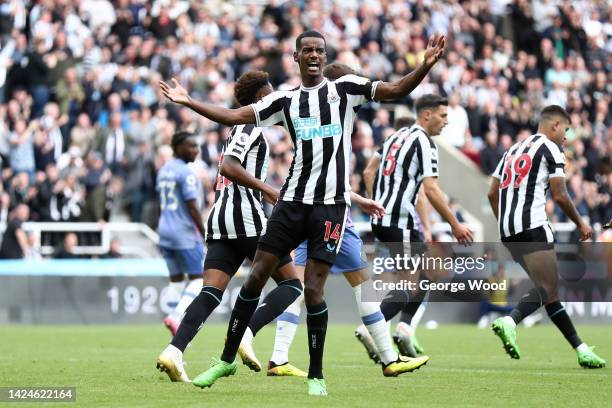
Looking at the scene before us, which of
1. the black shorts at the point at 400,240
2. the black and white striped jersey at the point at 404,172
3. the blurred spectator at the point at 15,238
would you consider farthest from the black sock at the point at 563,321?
the blurred spectator at the point at 15,238

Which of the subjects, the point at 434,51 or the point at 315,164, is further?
the point at 315,164

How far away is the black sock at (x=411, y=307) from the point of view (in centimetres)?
1264

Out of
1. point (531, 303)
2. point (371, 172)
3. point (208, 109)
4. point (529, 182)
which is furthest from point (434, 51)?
point (371, 172)

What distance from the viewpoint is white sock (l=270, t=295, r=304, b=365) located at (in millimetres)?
11070

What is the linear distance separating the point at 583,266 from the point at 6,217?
9369mm

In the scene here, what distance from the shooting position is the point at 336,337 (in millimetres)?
17266

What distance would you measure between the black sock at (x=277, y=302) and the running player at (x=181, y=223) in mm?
1774

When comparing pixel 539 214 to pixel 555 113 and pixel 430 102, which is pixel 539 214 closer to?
pixel 555 113

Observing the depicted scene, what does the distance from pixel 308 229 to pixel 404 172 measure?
3.80m

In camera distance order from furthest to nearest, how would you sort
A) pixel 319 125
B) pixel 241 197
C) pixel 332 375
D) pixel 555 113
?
1. pixel 555 113
2. pixel 332 375
3. pixel 241 197
4. pixel 319 125

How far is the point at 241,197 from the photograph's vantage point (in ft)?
34.6

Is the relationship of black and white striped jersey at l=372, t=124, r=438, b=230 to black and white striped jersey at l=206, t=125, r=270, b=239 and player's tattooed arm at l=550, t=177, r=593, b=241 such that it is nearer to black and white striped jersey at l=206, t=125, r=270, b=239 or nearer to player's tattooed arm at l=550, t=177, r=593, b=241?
player's tattooed arm at l=550, t=177, r=593, b=241

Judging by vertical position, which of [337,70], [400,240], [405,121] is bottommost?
[400,240]

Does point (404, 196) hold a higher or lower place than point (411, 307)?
higher
